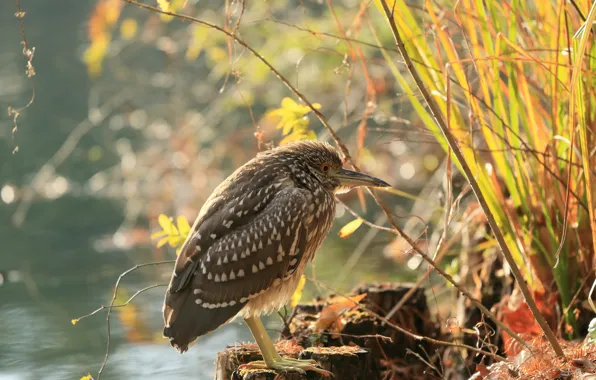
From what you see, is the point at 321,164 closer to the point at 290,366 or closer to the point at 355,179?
the point at 355,179

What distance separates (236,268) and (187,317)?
0.29 m

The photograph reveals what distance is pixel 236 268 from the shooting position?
3.78 m

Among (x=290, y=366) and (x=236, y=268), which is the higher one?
(x=236, y=268)

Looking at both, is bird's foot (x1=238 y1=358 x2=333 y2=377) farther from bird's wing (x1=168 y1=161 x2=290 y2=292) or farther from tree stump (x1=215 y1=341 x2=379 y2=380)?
bird's wing (x1=168 y1=161 x2=290 y2=292)

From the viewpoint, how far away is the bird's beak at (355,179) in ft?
13.4

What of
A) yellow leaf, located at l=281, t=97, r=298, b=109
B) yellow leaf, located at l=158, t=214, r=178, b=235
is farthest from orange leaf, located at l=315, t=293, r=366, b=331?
yellow leaf, located at l=281, t=97, r=298, b=109

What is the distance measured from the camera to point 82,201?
1106 cm

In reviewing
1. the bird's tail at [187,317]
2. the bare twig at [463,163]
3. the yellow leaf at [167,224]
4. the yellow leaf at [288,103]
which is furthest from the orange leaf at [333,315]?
the bare twig at [463,163]

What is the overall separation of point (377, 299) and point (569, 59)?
1.58 m

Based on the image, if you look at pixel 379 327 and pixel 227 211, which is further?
pixel 379 327

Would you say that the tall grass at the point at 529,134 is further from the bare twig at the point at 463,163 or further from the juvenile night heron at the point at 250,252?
the bare twig at the point at 463,163

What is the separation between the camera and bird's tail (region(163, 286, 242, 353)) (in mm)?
3676

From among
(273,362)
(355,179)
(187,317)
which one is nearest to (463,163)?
(355,179)

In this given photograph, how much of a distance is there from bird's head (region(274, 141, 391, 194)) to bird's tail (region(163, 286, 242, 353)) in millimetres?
780
